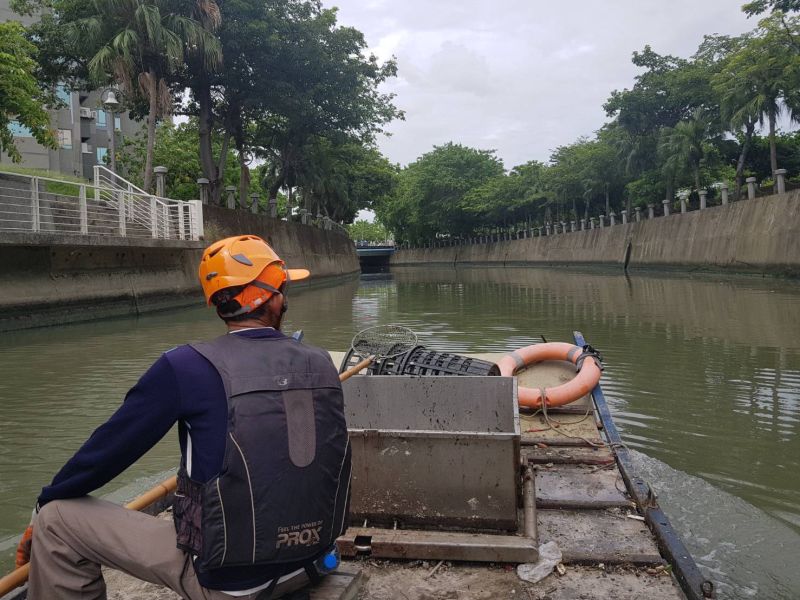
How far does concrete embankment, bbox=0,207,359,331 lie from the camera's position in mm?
12914

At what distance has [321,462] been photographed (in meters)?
2.03

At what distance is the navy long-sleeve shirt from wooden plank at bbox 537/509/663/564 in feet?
6.08

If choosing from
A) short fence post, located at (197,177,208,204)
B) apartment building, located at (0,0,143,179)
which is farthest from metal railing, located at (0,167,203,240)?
apartment building, located at (0,0,143,179)

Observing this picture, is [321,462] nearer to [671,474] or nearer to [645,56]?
[671,474]

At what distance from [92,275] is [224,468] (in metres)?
14.9

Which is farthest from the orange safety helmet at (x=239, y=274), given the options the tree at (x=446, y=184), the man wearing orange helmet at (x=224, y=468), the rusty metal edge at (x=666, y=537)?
the tree at (x=446, y=184)

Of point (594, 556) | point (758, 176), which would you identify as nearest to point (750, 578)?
point (594, 556)

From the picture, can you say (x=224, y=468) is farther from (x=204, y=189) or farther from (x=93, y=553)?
(x=204, y=189)

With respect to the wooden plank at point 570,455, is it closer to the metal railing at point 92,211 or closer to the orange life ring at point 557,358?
the orange life ring at point 557,358

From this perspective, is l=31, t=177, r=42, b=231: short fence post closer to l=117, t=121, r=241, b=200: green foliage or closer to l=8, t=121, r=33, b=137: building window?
l=117, t=121, r=241, b=200: green foliage

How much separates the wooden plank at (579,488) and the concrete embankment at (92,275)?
11645 mm

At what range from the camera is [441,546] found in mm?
3098

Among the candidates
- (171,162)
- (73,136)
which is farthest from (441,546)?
(73,136)

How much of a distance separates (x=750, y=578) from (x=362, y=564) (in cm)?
210
